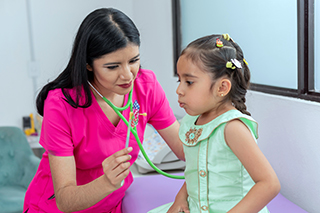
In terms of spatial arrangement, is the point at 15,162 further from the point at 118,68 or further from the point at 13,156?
the point at 118,68

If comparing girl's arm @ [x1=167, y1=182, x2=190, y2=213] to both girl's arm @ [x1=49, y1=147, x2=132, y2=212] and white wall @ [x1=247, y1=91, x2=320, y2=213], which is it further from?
white wall @ [x1=247, y1=91, x2=320, y2=213]

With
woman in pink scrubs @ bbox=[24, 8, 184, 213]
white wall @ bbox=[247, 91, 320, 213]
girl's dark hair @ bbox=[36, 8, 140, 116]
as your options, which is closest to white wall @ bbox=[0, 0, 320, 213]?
white wall @ bbox=[247, 91, 320, 213]

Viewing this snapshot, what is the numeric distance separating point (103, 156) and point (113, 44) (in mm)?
439

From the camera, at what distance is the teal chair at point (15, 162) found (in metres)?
2.29

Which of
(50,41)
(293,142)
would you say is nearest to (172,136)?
(293,142)

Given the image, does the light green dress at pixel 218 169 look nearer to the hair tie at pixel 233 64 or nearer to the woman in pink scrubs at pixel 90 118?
the hair tie at pixel 233 64

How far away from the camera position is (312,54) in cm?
129

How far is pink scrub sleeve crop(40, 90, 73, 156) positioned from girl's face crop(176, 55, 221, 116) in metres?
0.46

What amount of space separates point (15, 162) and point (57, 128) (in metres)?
1.30

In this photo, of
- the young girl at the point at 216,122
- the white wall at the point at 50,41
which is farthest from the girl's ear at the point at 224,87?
the white wall at the point at 50,41

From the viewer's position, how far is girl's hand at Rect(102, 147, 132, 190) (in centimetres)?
102

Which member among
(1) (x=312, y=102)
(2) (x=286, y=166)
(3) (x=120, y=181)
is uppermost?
(1) (x=312, y=102)

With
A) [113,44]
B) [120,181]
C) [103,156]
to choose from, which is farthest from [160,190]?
[113,44]

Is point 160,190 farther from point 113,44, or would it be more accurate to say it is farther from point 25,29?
point 25,29
